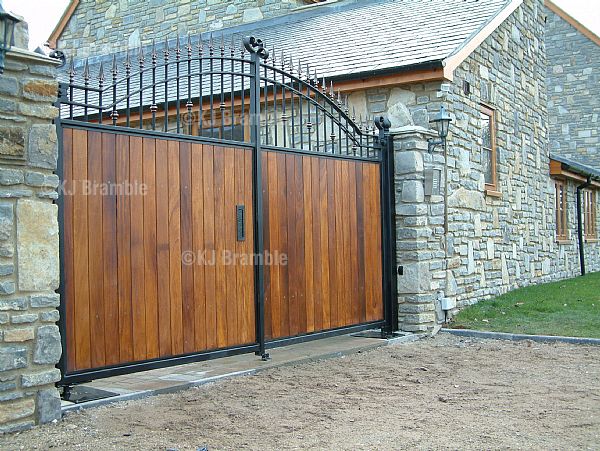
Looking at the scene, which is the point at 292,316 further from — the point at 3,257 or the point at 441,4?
the point at 441,4

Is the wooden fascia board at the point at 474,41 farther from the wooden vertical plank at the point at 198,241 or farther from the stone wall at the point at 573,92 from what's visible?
the stone wall at the point at 573,92

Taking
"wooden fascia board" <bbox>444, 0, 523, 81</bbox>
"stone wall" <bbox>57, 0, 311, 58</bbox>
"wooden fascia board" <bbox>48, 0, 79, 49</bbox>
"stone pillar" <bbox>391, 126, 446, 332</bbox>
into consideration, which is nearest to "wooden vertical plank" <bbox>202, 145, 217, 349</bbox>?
"stone pillar" <bbox>391, 126, 446, 332</bbox>

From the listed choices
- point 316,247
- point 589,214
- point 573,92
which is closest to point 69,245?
point 316,247

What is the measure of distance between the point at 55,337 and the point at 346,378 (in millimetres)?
2655

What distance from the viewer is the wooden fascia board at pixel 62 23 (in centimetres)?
2092

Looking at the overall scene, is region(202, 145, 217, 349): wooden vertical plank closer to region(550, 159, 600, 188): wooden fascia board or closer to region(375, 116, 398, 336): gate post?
region(375, 116, 398, 336): gate post

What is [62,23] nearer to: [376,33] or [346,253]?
[376,33]

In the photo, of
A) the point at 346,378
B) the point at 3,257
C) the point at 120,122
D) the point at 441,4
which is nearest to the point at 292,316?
the point at 346,378

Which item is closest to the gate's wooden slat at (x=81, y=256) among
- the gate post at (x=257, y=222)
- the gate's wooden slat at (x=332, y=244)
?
the gate post at (x=257, y=222)

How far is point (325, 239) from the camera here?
7.55 meters

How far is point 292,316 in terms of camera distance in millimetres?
7027

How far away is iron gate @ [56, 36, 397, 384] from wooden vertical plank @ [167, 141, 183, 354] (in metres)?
0.01

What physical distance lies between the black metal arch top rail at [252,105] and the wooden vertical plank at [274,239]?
0.93 ft

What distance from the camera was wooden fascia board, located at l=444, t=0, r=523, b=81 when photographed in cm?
920
